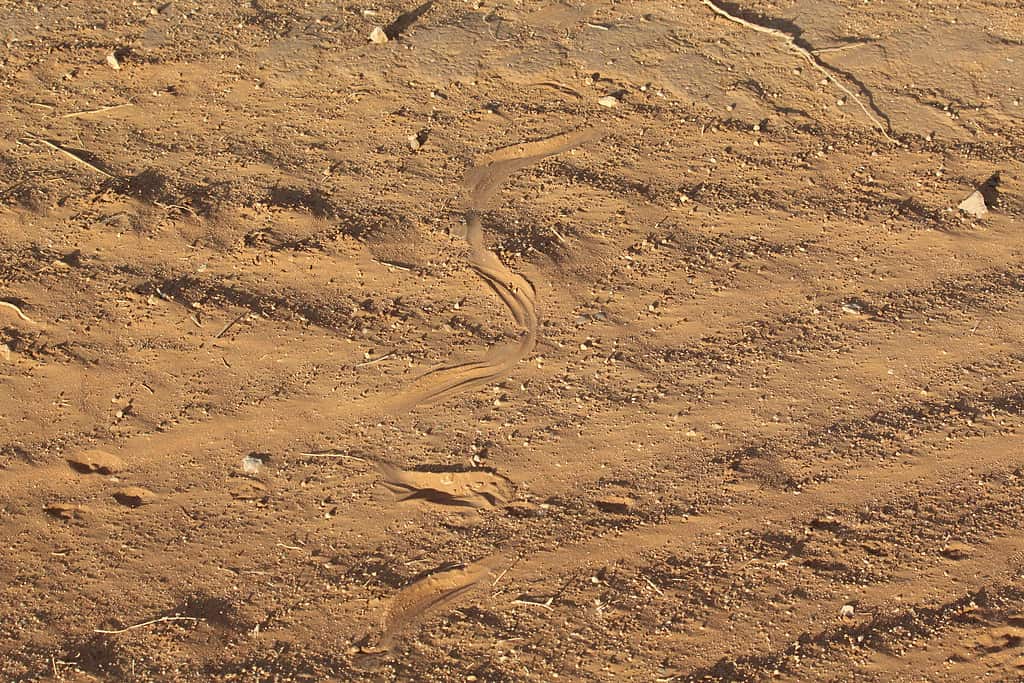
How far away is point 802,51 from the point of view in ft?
17.5

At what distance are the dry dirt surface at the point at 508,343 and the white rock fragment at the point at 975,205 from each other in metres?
0.05

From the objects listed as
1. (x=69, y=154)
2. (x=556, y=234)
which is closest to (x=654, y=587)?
(x=556, y=234)

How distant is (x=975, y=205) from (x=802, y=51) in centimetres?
130

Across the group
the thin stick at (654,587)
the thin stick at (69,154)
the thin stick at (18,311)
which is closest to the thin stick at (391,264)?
the thin stick at (69,154)

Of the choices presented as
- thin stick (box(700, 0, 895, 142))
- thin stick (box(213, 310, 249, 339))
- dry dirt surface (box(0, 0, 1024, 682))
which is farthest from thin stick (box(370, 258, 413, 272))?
thin stick (box(700, 0, 895, 142))

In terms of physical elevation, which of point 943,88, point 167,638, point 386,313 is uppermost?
point 943,88

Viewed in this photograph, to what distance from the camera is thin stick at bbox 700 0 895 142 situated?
516cm

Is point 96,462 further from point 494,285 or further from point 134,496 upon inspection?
point 494,285

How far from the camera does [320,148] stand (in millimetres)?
5027

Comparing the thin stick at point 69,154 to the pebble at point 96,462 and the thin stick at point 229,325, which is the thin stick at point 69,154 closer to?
the thin stick at point 229,325

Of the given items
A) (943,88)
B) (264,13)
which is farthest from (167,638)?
(943,88)

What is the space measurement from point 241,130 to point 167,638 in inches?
104

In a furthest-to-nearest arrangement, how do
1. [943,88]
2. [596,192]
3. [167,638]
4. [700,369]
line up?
1. [943,88]
2. [596,192]
3. [700,369]
4. [167,638]

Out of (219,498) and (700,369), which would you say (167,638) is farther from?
(700,369)
